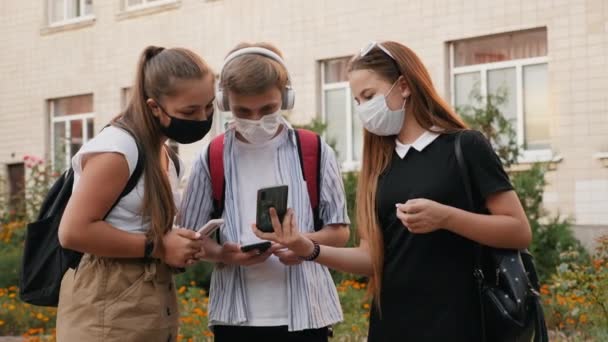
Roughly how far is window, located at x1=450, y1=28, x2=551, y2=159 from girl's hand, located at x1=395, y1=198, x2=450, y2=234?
1187cm

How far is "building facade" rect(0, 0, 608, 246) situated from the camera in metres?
14.8

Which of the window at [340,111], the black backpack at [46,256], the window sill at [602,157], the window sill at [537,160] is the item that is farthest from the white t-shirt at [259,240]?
the window at [340,111]

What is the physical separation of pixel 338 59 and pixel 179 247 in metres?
14.8

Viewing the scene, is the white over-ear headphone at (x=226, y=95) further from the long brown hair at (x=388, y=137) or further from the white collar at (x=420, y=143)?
the white collar at (x=420, y=143)

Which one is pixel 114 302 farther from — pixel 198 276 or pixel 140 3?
pixel 140 3

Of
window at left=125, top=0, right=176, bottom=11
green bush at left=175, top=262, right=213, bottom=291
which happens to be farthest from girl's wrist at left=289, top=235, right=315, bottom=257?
window at left=125, top=0, right=176, bottom=11

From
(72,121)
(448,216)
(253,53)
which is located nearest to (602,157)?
(253,53)

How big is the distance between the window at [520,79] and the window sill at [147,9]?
7.23 m

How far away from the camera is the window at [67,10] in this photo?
23.8m

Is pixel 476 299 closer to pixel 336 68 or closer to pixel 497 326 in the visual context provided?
pixel 497 326

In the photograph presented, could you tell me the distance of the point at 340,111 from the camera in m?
18.6

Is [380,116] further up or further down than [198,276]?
further up

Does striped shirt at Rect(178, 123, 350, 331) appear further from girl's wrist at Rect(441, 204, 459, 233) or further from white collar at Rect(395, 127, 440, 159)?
girl's wrist at Rect(441, 204, 459, 233)

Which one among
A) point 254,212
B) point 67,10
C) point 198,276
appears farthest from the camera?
point 67,10
